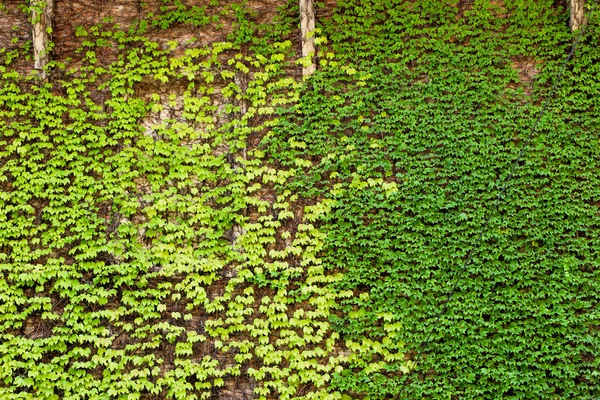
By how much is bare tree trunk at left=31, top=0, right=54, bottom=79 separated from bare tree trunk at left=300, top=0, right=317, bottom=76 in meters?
3.07

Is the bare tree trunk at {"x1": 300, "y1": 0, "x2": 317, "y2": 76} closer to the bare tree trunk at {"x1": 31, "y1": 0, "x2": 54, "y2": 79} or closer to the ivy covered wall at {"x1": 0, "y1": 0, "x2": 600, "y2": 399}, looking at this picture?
the ivy covered wall at {"x1": 0, "y1": 0, "x2": 600, "y2": 399}

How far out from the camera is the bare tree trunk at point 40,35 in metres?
5.93

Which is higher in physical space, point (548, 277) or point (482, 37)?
point (482, 37)

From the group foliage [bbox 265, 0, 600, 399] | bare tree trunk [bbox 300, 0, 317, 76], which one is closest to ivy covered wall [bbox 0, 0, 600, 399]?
foliage [bbox 265, 0, 600, 399]

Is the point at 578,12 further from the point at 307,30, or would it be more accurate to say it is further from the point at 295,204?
the point at 295,204

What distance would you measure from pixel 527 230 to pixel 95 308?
4642 millimetres

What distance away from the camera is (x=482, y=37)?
589cm

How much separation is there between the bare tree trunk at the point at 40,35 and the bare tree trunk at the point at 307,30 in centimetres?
307

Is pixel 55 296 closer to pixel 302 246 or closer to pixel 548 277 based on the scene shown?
pixel 302 246

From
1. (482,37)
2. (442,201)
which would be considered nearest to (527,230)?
(442,201)

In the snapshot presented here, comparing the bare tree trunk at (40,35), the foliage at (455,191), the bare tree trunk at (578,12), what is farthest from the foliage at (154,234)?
the bare tree trunk at (578,12)

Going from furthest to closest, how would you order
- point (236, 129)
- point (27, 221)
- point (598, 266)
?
point (236, 129), point (27, 221), point (598, 266)

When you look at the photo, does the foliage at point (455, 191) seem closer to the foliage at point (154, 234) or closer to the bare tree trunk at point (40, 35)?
the foliage at point (154, 234)

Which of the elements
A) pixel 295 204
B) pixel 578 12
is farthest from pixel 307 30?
pixel 578 12
